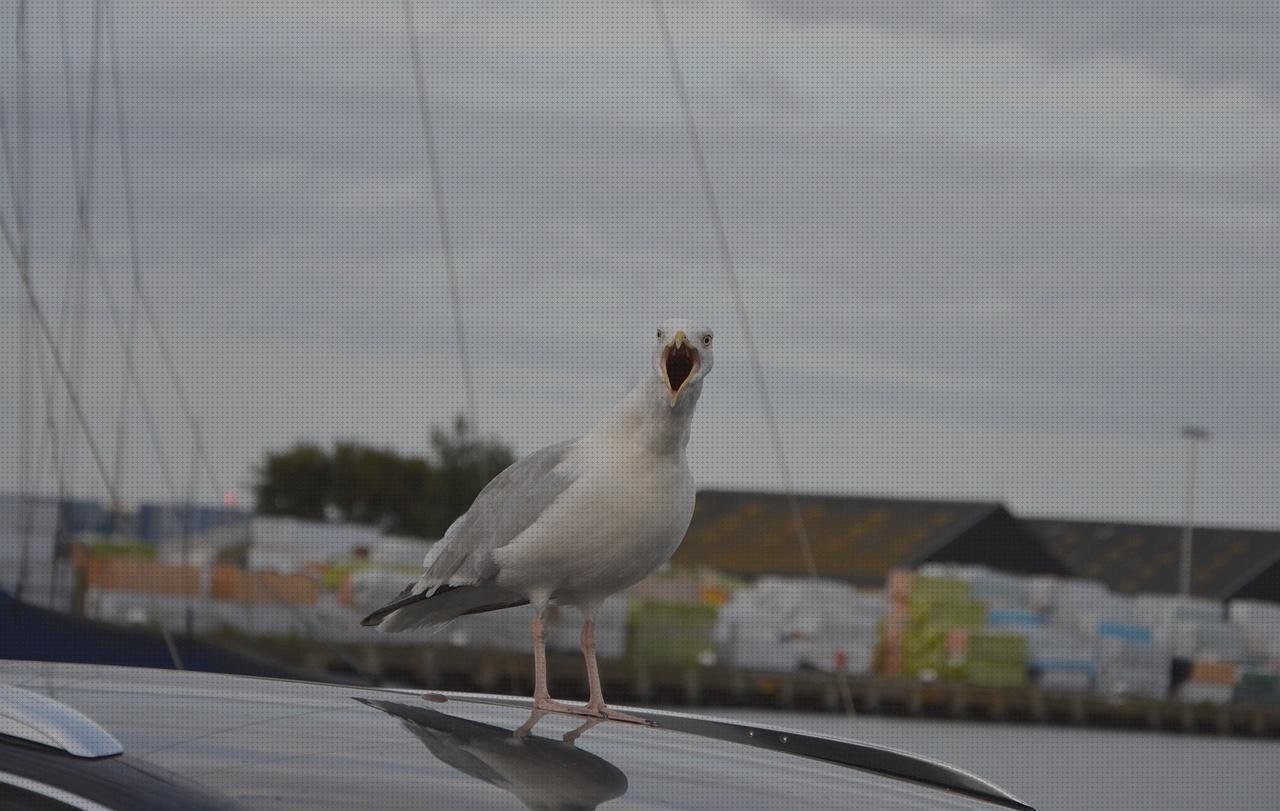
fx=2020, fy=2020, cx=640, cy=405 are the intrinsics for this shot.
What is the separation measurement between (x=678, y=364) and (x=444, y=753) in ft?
3.89

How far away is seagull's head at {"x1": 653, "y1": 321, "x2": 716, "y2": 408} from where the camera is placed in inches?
134

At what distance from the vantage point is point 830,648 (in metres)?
45.3

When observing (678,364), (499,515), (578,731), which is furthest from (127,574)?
(578,731)

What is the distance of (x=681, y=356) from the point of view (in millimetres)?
3455

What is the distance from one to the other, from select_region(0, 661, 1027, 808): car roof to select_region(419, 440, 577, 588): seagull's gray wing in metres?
0.73

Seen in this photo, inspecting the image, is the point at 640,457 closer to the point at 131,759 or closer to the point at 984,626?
the point at 131,759

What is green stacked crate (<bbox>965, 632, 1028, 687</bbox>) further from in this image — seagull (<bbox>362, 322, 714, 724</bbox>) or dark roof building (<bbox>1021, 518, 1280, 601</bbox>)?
seagull (<bbox>362, 322, 714, 724</bbox>)

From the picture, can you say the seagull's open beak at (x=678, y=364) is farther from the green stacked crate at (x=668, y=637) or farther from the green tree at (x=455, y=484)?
the green tree at (x=455, y=484)

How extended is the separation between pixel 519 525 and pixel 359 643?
122ft

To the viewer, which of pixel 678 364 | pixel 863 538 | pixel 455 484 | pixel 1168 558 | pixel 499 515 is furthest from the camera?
pixel 455 484

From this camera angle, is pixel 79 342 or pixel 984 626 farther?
pixel 984 626

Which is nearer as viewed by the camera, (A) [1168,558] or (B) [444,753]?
(B) [444,753]

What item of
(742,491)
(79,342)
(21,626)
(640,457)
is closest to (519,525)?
(640,457)

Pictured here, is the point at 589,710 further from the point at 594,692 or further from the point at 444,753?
the point at 444,753
